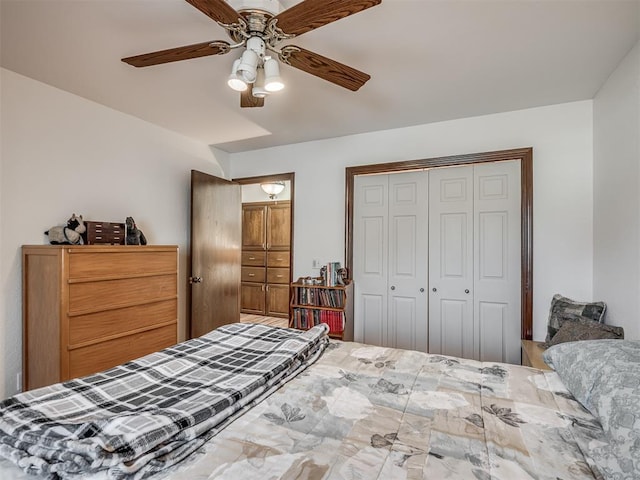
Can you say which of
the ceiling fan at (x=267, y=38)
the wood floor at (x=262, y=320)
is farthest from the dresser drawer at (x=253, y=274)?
the ceiling fan at (x=267, y=38)

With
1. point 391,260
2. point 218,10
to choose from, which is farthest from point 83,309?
point 391,260

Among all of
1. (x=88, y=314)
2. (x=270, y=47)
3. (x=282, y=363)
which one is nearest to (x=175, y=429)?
(x=282, y=363)

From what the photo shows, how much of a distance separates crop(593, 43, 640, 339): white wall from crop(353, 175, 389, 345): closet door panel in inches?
69.7

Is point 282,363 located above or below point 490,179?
below

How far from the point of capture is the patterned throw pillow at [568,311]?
2406 millimetres

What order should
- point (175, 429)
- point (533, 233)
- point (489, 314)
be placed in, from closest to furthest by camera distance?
point (175, 429)
point (533, 233)
point (489, 314)

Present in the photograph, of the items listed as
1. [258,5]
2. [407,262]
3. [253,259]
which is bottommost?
[253,259]

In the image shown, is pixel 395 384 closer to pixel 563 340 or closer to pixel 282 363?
pixel 282 363

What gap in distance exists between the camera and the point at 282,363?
1479 millimetres

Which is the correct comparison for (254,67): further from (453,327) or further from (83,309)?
(453,327)

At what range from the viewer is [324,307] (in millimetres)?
3520

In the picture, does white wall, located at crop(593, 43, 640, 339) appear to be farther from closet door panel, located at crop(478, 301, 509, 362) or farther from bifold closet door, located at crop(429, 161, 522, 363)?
closet door panel, located at crop(478, 301, 509, 362)

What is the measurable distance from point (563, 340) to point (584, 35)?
191 centimetres

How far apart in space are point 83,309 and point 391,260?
8.96 feet
